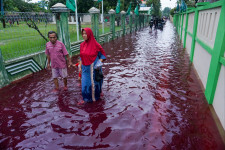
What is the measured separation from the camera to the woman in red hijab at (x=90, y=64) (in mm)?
3734

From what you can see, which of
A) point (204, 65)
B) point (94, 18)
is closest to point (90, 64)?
point (204, 65)

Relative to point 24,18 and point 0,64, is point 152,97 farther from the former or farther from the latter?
point 24,18

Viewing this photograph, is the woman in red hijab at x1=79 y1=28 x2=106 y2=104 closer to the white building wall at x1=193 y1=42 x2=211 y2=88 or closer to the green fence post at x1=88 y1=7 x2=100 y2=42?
the white building wall at x1=193 y1=42 x2=211 y2=88

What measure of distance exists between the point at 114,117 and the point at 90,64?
1217 millimetres

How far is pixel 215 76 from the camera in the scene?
11.6 ft

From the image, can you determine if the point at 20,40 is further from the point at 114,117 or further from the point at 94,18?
the point at 94,18

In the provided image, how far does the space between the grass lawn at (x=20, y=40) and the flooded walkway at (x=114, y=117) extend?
3.23ft

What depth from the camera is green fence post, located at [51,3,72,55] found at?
7511mm

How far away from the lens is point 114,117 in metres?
3.63

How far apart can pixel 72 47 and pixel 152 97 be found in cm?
581

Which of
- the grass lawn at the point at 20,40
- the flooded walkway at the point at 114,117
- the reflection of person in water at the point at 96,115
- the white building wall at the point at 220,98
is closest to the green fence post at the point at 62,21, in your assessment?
the grass lawn at the point at 20,40

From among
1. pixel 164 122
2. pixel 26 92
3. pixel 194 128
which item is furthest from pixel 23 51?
pixel 194 128

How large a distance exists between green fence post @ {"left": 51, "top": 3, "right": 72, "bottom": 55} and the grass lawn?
2.03 feet

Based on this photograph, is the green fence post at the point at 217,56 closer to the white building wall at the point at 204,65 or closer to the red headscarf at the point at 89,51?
the white building wall at the point at 204,65
